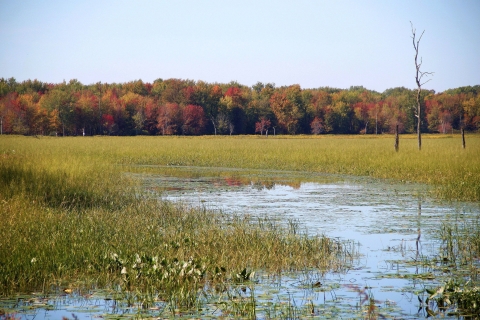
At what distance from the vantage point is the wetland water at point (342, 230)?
7.38 metres

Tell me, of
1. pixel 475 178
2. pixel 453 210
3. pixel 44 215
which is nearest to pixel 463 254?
pixel 453 210

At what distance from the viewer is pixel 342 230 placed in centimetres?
1284

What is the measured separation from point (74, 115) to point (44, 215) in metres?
80.2

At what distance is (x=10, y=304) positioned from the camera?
286 inches

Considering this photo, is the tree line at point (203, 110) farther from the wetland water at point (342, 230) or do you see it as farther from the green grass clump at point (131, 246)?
the green grass clump at point (131, 246)

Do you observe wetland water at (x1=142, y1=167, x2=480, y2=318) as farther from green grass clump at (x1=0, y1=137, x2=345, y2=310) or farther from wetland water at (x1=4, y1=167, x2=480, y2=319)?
green grass clump at (x1=0, y1=137, x2=345, y2=310)

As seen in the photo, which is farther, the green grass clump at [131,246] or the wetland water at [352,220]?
the green grass clump at [131,246]

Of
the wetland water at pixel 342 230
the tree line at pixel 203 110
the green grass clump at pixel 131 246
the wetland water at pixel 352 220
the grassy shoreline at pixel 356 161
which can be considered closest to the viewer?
the wetland water at pixel 342 230

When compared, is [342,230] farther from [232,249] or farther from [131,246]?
[131,246]

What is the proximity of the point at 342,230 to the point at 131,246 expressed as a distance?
4922 millimetres

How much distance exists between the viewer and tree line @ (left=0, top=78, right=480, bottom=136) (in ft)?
288

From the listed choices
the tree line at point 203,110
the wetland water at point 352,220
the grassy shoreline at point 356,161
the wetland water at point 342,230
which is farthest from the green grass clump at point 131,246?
the tree line at point 203,110

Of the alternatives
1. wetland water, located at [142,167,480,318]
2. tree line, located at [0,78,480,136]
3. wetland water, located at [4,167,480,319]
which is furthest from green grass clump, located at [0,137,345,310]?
tree line, located at [0,78,480,136]

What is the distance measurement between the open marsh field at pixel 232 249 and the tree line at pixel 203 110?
7005cm
